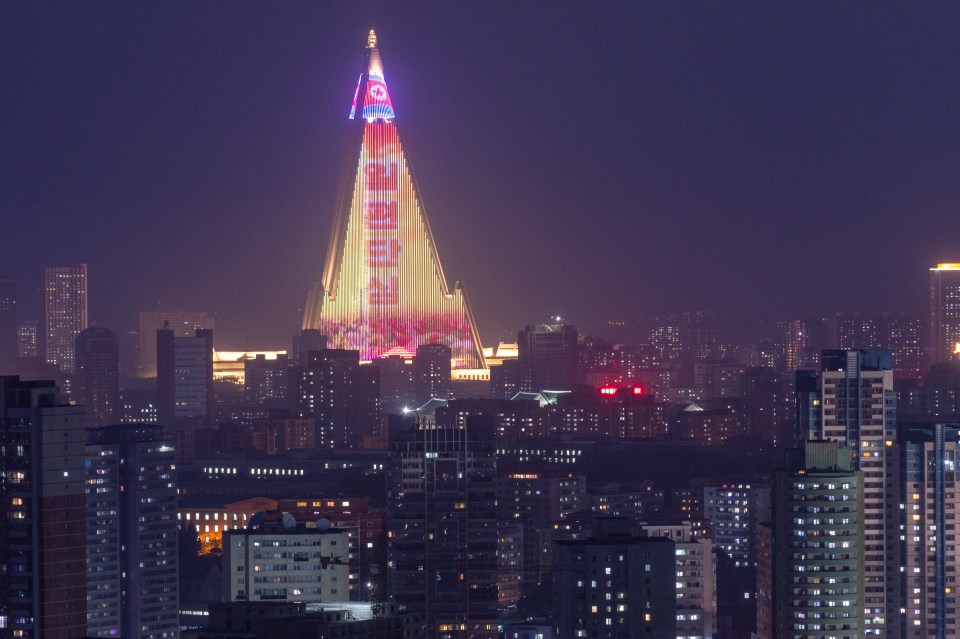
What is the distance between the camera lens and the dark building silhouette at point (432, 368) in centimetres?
A: 5331

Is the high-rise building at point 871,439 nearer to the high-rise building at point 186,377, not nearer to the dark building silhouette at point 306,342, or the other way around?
the high-rise building at point 186,377

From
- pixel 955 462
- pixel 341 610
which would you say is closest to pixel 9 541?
pixel 341 610

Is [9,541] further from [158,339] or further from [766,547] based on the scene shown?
[158,339]

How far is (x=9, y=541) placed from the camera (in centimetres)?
2180

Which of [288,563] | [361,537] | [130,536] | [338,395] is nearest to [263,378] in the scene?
[338,395]

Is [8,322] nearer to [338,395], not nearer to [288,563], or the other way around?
[338,395]

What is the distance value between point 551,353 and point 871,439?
2635 centimetres

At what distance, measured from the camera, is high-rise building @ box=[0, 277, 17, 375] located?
42.0 metres

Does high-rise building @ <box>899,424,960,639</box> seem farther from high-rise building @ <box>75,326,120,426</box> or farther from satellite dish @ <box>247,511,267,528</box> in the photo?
high-rise building @ <box>75,326,120,426</box>

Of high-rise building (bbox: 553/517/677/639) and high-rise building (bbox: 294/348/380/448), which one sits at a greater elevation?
high-rise building (bbox: 294/348/380/448)

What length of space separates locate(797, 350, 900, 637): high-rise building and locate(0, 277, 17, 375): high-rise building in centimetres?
1675

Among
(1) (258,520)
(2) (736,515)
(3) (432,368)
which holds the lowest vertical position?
(2) (736,515)

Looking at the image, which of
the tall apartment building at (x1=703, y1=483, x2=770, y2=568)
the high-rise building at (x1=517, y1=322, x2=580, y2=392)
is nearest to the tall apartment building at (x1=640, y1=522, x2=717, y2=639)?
the tall apartment building at (x1=703, y1=483, x2=770, y2=568)

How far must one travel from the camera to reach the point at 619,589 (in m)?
23.7
